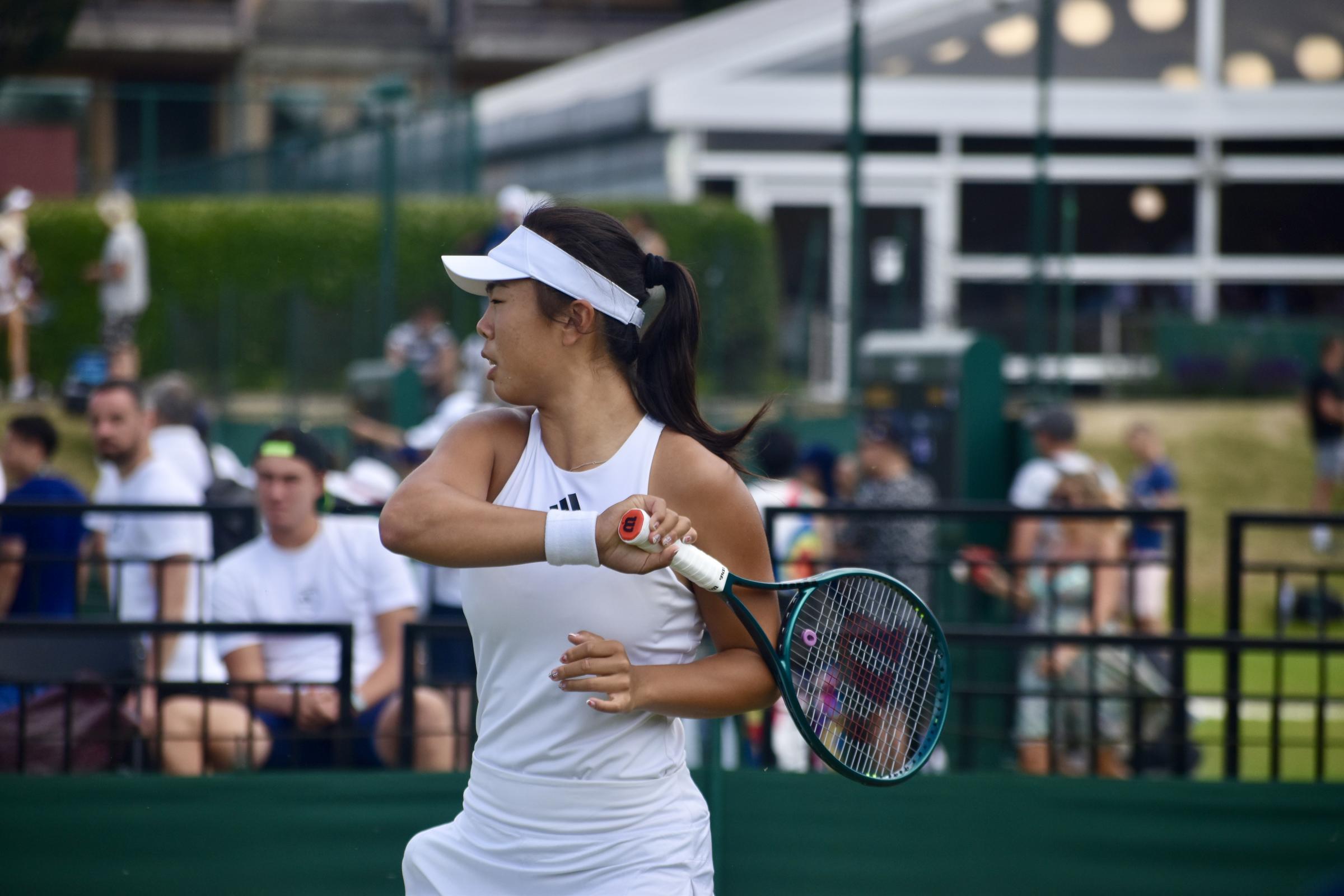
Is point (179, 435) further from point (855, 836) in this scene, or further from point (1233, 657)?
point (1233, 657)

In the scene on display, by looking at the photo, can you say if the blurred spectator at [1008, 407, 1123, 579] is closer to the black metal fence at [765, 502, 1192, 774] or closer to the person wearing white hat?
the black metal fence at [765, 502, 1192, 774]

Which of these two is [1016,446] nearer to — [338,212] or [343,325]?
[343,325]

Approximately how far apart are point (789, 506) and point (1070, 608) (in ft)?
5.96

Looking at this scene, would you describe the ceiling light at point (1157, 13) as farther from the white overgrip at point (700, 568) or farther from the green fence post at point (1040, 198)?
the white overgrip at point (700, 568)

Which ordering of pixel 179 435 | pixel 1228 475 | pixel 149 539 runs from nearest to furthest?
pixel 149 539 < pixel 179 435 < pixel 1228 475

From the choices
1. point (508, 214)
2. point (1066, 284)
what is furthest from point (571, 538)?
point (1066, 284)

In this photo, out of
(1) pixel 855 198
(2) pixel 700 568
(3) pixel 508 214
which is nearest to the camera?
(2) pixel 700 568

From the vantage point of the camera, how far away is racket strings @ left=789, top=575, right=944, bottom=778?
256 cm

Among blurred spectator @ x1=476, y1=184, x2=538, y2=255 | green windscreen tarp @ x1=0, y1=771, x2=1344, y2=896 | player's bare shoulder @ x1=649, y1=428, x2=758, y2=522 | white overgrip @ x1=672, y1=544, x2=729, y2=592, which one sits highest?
blurred spectator @ x1=476, y1=184, x2=538, y2=255

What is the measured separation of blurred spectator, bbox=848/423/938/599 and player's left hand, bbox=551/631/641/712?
11.6 ft

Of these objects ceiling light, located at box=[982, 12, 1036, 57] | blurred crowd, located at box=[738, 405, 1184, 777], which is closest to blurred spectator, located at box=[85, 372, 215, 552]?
blurred crowd, located at box=[738, 405, 1184, 777]

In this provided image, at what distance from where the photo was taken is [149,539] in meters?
5.48

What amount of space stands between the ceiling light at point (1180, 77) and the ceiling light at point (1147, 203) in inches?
49.2

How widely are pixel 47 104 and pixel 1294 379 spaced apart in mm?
14983
